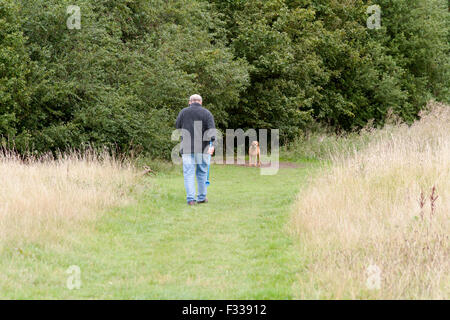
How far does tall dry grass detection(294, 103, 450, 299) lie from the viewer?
6.05 meters

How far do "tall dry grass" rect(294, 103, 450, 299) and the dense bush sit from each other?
351 inches

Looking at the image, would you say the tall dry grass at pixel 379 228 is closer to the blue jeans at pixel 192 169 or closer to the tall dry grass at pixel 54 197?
the blue jeans at pixel 192 169

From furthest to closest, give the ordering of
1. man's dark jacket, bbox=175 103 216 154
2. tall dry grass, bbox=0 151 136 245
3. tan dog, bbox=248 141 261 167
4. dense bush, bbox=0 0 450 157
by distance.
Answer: tan dog, bbox=248 141 261 167
dense bush, bbox=0 0 450 157
man's dark jacket, bbox=175 103 216 154
tall dry grass, bbox=0 151 136 245

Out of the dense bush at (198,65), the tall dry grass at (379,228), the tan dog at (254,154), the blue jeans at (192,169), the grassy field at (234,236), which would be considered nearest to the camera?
the tall dry grass at (379,228)

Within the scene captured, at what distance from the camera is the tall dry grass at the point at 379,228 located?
6.05 m

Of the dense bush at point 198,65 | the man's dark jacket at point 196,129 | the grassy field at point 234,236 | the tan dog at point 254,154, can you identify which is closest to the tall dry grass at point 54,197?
the grassy field at point 234,236

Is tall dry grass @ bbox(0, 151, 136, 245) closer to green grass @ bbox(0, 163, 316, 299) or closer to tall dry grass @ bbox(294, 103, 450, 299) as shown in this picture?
green grass @ bbox(0, 163, 316, 299)

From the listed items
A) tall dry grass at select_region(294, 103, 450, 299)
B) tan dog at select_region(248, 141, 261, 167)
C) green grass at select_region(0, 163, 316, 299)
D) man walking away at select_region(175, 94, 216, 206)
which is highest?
man walking away at select_region(175, 94, 216, 206)

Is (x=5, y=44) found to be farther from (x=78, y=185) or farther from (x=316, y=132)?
(x=316, y=132)

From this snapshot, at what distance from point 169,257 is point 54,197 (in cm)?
308

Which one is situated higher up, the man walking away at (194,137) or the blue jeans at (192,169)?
the man walking away at (194,137)

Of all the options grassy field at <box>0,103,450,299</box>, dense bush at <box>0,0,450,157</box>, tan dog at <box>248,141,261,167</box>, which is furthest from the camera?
tan dog at <box>248,141,261,167</box>

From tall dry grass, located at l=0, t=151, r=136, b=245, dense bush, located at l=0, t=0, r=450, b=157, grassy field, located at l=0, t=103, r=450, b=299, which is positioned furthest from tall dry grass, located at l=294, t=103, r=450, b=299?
dense bush, located at l=0, t=0, r=450, b=157

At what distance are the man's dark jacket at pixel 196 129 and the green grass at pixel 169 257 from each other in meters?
1.14
